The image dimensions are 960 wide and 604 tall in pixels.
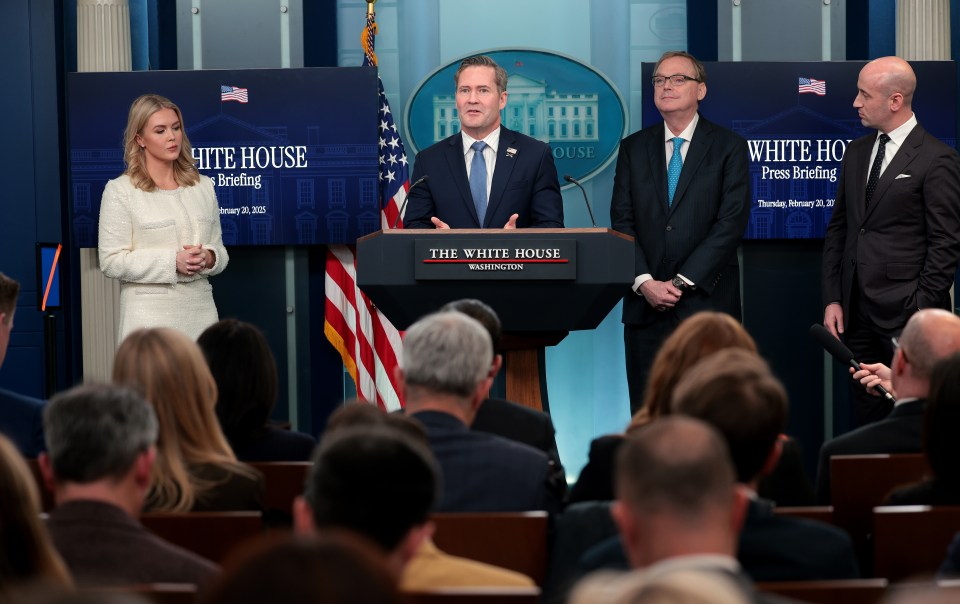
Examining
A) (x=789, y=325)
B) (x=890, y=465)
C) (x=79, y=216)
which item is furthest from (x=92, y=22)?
(x=890, y=465)

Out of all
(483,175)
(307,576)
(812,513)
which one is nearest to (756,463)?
(812,513)

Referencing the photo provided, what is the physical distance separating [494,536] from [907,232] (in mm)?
4189

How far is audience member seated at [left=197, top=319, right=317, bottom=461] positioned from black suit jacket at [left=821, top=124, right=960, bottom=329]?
11.5 feet

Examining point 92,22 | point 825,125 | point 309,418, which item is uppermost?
point 92,22

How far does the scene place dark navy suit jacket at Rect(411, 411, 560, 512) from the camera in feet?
10.0

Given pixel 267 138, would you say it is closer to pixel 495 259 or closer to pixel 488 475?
pixel 495 259

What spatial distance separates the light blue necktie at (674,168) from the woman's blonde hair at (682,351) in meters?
2.86

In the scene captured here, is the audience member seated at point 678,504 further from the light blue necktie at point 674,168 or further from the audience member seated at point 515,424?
the light blue necktie at point 674,168

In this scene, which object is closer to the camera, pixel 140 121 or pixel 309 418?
pixel 140 121

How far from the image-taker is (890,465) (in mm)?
3312

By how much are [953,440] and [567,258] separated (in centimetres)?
217

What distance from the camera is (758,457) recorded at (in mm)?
2572

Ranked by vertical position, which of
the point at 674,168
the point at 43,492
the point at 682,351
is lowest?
the point at 43,492

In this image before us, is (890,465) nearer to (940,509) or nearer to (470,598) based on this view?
(940,509)
